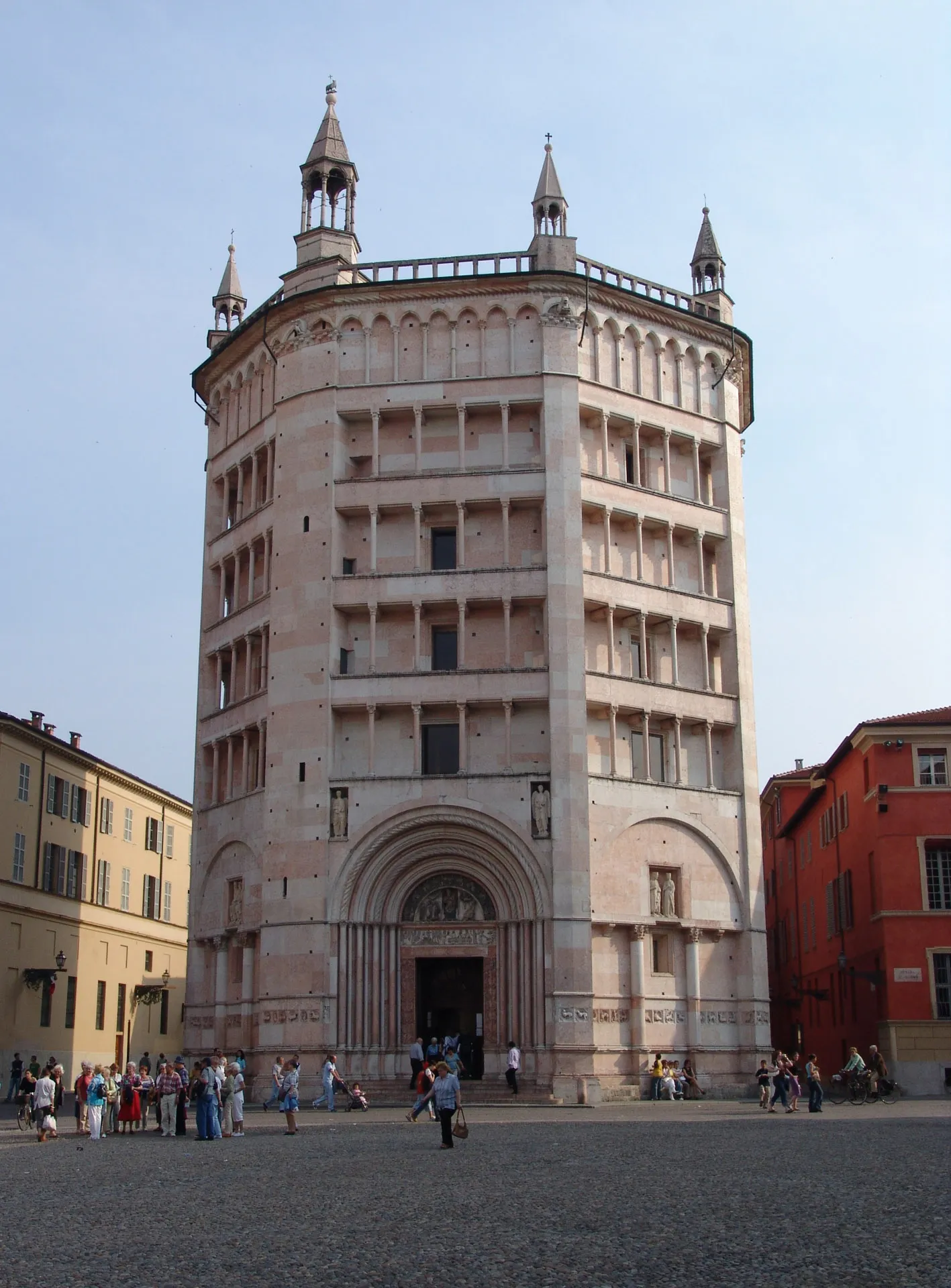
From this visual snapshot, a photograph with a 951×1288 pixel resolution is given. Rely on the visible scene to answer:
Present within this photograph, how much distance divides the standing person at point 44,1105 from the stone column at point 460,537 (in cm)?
2079

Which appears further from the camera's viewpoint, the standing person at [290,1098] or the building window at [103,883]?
the building window at [103,883]

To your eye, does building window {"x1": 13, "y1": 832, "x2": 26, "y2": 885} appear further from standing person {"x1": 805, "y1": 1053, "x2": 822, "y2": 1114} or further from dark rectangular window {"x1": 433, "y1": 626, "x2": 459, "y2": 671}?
standing person {"x1": 805, "y1": 1053, "x2": 822, "y2": 1114}

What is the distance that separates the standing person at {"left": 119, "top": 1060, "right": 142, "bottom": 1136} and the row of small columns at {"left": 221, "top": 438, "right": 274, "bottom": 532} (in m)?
20.9

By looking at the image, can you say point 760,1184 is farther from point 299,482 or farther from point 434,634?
point 299,482

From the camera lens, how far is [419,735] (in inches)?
1786

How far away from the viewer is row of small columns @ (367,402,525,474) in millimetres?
47562

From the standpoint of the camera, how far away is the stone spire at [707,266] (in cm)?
5469

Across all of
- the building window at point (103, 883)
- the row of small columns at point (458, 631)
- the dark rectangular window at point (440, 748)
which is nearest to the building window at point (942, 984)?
Result: the row of small columns at point (458, 631)

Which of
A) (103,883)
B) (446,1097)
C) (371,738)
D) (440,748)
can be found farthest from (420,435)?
(103,883)

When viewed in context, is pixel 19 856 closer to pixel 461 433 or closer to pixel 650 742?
pixel 461 433

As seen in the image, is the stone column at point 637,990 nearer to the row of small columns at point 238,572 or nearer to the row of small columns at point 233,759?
the row of small columns at point 233,759

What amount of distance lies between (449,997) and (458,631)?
11.3 meters

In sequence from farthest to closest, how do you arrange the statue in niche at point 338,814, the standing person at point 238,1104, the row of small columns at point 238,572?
the row of small columns at point 238,572, the statue in niche at point 338,814, the standing person at point 238,1104

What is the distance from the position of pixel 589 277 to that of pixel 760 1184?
35.5 metres
